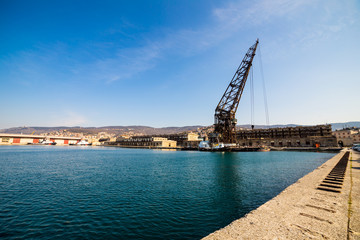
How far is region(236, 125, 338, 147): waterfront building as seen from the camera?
84.8 meters

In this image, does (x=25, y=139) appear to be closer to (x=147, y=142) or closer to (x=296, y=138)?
(x=147, y=142)

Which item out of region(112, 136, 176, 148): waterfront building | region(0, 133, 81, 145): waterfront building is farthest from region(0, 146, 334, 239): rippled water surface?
region(0, 133, 81, 145): waterfront building

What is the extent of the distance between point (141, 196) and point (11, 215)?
698cm

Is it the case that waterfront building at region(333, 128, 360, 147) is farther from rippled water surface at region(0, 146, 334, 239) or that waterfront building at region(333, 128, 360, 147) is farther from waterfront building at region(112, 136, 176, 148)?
rippled water surface at region(0, 146, 334, 239)

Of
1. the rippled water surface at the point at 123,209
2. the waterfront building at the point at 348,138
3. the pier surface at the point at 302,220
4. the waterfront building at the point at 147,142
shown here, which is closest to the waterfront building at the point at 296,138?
the waterfront building at the point at 348,138

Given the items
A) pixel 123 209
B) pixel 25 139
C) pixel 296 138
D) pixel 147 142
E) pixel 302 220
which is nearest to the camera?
pixel 302 220

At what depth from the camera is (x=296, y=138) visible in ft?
302

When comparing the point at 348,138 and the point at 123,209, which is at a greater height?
the point at 348,138

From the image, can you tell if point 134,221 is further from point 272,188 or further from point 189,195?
point 272,188

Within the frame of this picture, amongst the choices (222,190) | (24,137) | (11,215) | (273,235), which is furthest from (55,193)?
(24,137)

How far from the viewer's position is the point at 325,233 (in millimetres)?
4707

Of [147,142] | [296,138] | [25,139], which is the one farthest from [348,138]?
[25,139]

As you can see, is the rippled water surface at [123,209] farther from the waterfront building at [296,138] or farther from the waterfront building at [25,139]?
the waterfront building at [25,139]

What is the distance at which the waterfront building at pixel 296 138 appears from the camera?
84.8 meters
